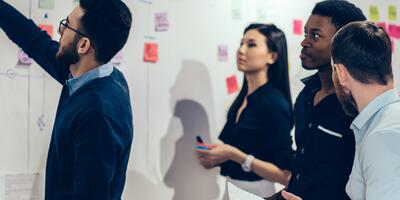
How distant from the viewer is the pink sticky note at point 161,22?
7.37 ft

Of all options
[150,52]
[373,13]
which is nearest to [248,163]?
[150,52]

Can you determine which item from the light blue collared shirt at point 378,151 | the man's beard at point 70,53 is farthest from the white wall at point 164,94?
the light blue collared shirt at point 378,151

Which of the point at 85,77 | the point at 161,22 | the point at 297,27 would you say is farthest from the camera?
the point at 297,27

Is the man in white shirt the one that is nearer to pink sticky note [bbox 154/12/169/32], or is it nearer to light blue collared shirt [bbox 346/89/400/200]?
light blue collared shirt [bbox 346/89/400/200]

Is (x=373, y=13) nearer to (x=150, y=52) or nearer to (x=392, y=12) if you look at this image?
(x=392, y=12)

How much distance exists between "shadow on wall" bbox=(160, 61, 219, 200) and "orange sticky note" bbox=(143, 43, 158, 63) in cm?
15

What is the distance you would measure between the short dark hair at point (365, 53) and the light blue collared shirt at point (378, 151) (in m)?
0.07

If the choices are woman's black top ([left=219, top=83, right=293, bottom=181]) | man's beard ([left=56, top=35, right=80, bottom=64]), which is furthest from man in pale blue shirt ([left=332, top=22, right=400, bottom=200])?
man's beard ([left=56, top=35, right=80, bottom=64])

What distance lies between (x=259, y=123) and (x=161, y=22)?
0.63 meters

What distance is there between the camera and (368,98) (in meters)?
1.52

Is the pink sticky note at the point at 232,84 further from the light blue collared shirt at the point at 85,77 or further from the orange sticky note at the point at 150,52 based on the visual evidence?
the light blue collared shirt at the point at 85,77

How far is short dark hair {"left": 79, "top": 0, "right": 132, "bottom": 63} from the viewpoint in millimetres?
1678

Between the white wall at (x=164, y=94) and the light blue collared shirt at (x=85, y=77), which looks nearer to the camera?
the light blue collared shirt at (x=85, y=77)

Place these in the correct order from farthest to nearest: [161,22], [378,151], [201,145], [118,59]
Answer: [201,145], [161,22], [118,59], [378,151]
